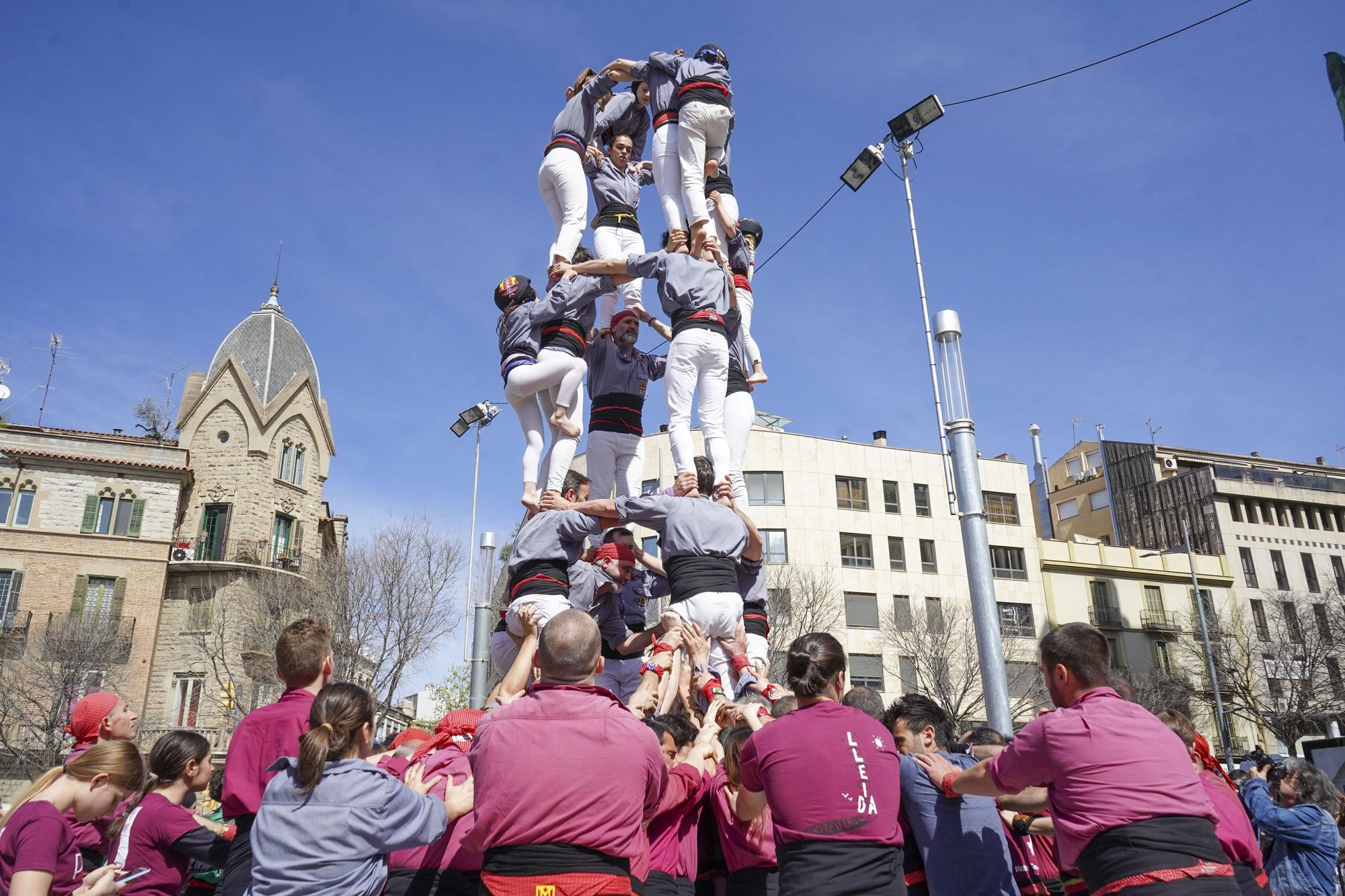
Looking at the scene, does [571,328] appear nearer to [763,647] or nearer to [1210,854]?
[763,647]

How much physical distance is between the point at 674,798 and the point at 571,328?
20.4ft

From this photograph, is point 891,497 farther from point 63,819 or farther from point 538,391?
point 63,819

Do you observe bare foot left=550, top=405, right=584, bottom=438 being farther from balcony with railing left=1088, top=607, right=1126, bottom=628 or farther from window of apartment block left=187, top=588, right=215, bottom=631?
balcony with railing left=1088, top=607, right=1126, bottom=628

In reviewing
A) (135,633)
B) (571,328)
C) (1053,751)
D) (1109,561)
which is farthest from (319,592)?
(1109,561)

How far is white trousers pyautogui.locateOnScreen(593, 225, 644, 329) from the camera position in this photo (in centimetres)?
1116

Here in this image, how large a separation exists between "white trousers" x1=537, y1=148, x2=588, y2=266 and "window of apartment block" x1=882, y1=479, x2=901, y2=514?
38.5 metres

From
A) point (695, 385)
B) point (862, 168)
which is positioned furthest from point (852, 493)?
point (695, 385)

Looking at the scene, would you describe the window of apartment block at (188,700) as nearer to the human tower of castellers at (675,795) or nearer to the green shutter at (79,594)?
the green shutter at (79,594)

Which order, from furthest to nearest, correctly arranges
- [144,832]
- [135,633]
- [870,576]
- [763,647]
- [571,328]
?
[870,576], [135,633], [571,328], [763,647], [144,832]

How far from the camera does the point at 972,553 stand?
1097 centimetres

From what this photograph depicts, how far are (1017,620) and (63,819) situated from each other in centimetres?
4660

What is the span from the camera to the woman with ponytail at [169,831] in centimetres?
466

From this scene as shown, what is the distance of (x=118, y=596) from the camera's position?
3878cm

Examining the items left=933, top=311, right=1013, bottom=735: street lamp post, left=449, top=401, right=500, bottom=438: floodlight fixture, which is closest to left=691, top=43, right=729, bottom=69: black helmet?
left=933, top=311, right=1013, bottom=735: street lamp post
